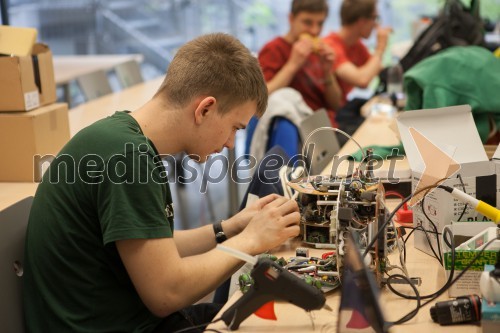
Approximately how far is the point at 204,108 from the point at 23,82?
1.00 m

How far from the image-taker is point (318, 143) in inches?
112

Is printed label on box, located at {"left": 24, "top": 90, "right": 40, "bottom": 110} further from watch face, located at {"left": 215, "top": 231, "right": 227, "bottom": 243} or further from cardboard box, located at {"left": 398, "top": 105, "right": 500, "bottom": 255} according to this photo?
cardboard box, located at {"left": 398, "top": 105, "right": 500, "bottom": 255}

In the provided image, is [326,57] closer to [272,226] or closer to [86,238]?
[272,226]

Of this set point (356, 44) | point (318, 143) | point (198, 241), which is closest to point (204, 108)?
point (198, 241)

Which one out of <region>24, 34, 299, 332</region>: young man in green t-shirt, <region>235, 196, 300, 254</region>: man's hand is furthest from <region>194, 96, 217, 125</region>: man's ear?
<region>235, 196, 300, 254</region>: man's hand

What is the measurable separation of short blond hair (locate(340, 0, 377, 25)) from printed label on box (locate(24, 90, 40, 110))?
248 centimetres

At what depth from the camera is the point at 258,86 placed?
64.3 inches

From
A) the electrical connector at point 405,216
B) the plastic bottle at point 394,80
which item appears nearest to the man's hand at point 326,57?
the plastic bottle at point 394,80

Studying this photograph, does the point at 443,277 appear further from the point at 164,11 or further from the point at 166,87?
the point at 164,11

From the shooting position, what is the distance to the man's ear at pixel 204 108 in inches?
60.9

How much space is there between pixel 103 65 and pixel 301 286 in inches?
158

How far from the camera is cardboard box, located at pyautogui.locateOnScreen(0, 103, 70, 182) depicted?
2.28 metres

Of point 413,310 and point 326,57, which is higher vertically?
point 326,57

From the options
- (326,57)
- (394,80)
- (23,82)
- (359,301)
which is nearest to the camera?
(359,301)
